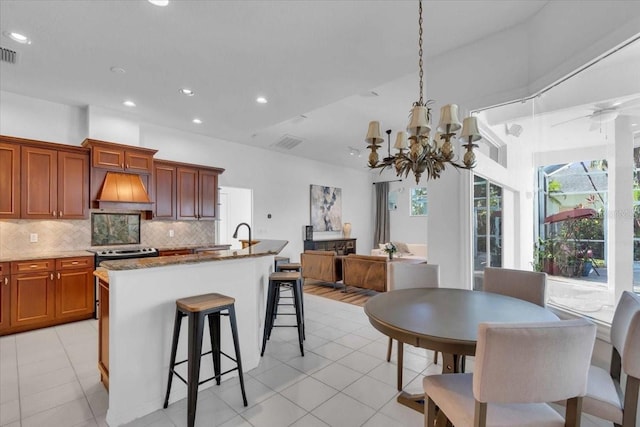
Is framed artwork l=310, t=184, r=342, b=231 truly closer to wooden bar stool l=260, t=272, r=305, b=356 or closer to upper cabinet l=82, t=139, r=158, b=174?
upper cabinet l=82, t=139, r=158, b=174

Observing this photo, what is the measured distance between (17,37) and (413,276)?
426 cm

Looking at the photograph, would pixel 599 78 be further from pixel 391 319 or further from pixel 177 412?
pixel 177 412

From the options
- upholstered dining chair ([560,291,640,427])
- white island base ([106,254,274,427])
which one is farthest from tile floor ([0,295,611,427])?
upholstered dining chair ([560,291,640,427])

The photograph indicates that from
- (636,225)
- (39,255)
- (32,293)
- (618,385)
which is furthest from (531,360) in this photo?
(39,255)

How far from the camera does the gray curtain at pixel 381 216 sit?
10.1 metres

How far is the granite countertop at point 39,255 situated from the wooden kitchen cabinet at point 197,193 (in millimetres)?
1544

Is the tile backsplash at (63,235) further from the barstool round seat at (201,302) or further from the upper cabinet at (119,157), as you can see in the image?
the barstool round seat at (201,302)

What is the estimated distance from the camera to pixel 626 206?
2.22 m

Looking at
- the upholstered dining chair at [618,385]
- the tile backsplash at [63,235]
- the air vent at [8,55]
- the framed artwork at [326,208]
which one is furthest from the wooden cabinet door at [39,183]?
the upholstered dining chair at [618,385]

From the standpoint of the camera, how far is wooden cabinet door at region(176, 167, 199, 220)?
5.32 m

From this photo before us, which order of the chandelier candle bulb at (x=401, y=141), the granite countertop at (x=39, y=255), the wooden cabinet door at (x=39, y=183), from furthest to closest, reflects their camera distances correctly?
the wooden cabinet door at (x=39, y=183), the granite countertop at (x=39, y=255), the chandelier candle bulb at (x=401, y=141)

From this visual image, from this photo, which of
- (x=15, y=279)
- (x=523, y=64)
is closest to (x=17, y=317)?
(x=15, y=279)

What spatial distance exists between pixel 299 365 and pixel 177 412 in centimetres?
107

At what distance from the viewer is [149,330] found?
2.15 meters
